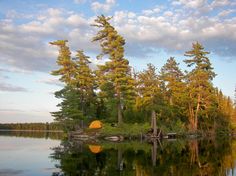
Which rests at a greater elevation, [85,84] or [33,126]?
[85,84]

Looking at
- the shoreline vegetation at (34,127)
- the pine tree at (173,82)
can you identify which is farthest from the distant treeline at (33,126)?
the pine tree at (173,82)

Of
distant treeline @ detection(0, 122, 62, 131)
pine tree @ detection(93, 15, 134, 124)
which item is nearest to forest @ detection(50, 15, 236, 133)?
pine tree @ detection(93, 15, 134, 124)

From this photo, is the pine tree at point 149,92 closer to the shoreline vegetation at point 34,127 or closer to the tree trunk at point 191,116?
the tree trunk at point 191,116

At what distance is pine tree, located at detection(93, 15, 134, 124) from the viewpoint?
4481 centimetres

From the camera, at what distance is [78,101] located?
46.5m

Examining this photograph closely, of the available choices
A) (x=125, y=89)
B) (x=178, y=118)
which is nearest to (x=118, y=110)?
(x=125, y=89)

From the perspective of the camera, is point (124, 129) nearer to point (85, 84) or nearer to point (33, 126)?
point (85, 84)

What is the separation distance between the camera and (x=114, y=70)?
45625 mm

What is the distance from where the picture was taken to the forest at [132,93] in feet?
148

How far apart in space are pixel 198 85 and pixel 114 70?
16.6 metres

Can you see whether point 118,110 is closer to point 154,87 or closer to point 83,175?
point 154,87

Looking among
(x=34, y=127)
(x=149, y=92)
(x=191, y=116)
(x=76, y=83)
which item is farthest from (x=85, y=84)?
(x=34, y=127)

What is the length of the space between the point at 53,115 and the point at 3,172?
100 ft

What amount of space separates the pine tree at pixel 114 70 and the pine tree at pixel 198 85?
1355 centimetres
